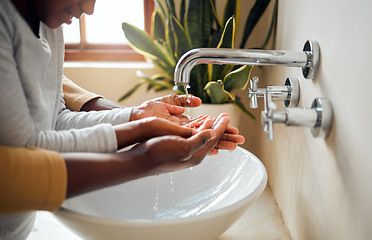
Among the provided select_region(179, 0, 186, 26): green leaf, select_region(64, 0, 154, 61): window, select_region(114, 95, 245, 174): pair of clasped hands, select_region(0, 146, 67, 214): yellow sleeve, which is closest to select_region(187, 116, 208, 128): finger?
select_region(114, 95, 245, 174): pair of clasped hands

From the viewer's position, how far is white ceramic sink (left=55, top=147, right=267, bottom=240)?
0.56m

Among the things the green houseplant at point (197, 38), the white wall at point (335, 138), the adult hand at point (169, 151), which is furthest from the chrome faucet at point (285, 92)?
the green houseplant at point (197, 38)

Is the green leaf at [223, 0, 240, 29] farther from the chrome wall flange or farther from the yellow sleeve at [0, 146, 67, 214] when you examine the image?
the yellow sleeve at [0, 146, 67, 214]

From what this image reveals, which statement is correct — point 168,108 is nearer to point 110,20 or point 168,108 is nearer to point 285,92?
point 285,92

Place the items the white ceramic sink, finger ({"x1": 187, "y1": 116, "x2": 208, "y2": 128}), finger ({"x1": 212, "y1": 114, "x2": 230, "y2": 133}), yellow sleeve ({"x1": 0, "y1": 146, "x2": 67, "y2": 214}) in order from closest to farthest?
yellow sleeve ({"x1": 0, "y1": 146, "x2": 67, "y2": 214}), the white ceramic sink, finger ({"x1": 212, "y1": 114, "x2": 230, "y2": 133}), finger ({"x1": 187, "y1": 116, "x2": 208, "y2": 128})

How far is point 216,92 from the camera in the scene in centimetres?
118

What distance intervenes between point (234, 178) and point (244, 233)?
170 mm

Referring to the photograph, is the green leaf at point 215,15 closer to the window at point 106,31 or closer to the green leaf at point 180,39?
the green leaf at point 180,39

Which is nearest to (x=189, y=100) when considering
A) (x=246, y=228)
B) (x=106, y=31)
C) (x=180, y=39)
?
(x=246, y=228)

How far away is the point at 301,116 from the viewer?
61 centimetres

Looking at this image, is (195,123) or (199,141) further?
(195,123)

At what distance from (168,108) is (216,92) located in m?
0.38

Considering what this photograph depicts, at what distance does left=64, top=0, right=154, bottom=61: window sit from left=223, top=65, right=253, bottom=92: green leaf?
62cm

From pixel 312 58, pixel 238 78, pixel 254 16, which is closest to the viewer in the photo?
pixel 312 58
